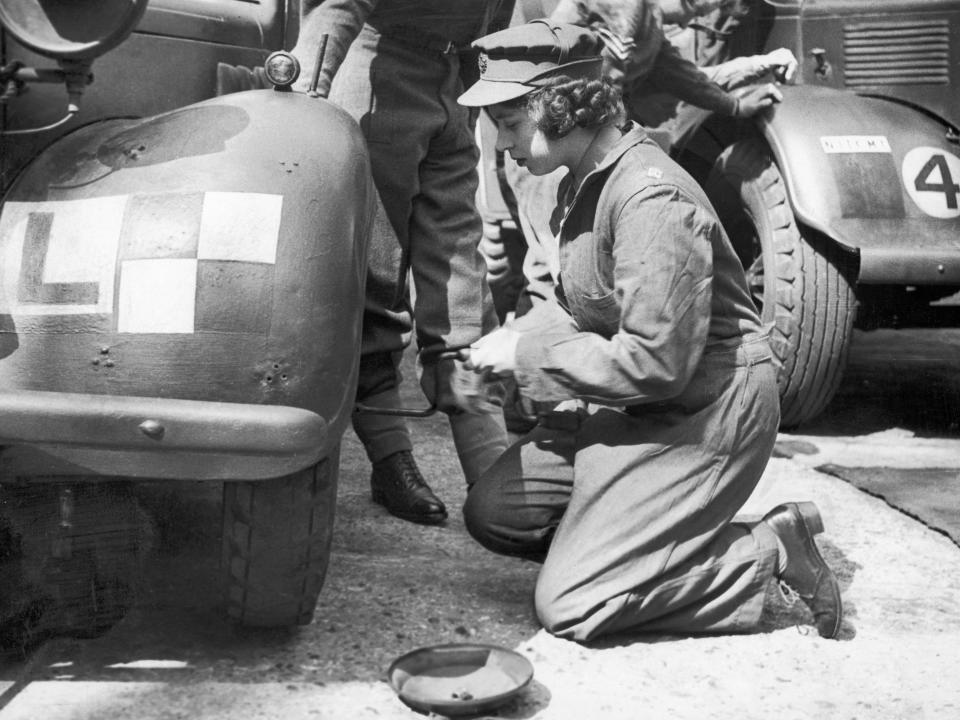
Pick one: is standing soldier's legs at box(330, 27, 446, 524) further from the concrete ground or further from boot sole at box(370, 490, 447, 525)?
the concrete ground

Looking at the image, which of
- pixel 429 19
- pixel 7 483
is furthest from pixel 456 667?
pixel 429 19

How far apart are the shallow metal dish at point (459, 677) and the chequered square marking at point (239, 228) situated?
849 mm

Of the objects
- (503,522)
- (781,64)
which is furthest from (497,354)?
(781,64)

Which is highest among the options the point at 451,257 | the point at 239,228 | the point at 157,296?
the point at 239,228

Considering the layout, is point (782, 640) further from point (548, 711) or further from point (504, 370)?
point (504, 370)

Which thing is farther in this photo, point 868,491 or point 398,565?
point 868,491

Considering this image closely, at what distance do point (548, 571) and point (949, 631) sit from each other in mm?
893

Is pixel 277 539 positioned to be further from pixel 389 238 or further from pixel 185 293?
pixel 389 238

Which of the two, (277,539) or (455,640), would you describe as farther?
(455,640)

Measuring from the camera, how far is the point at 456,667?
2.65 m

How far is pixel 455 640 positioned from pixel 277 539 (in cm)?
55

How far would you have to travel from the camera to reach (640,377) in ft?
9.14

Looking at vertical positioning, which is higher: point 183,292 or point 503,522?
point 183,292

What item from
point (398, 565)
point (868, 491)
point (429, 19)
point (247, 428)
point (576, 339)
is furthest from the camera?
point (868, 491)
